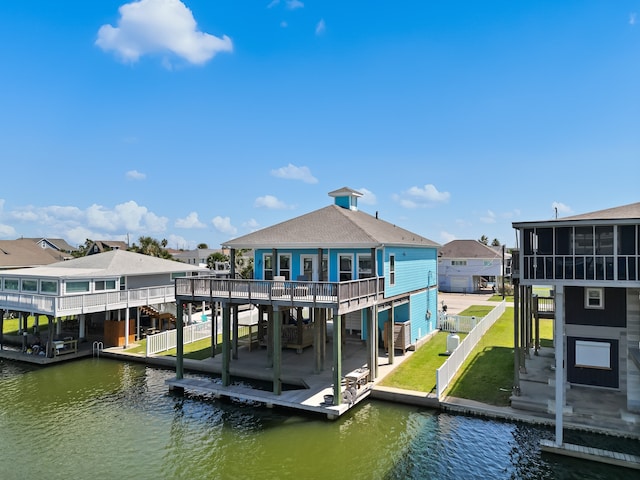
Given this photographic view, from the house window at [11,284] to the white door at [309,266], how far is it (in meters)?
18.1

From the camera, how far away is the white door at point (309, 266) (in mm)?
20188

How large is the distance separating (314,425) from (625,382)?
10.9 m

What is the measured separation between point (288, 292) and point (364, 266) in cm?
456

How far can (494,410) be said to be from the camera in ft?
45.9

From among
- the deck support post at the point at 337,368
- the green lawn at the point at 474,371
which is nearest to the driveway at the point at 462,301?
the green lawn at the point at 474,371

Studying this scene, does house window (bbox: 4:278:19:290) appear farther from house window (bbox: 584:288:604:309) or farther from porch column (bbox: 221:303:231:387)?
house window (bbox: 584:288:604:309)

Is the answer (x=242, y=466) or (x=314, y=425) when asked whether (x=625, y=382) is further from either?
(x=242, y=466)

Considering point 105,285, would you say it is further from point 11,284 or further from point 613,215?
point 613,215

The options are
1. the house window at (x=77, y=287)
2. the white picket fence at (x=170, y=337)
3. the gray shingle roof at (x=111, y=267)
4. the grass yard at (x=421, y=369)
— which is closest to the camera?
the grass yard at (x=421, y=369)

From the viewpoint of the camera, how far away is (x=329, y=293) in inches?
605

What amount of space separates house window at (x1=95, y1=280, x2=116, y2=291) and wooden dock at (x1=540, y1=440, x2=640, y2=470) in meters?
23.1

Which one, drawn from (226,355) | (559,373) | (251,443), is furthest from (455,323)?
(251,443)

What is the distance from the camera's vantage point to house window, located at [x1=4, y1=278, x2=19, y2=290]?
25703mm

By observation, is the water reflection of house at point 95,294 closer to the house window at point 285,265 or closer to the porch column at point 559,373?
the house window at point 285,265
